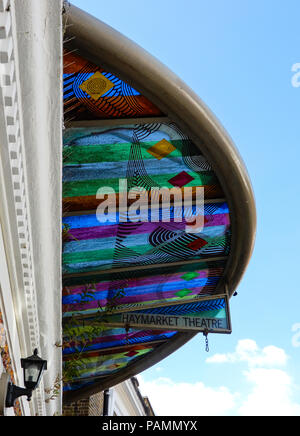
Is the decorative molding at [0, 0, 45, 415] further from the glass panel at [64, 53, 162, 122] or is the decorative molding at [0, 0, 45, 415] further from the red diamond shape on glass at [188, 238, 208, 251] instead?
the red diamond shape on glass at [188, 238, 208, 251]

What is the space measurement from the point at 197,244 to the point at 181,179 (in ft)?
4.01

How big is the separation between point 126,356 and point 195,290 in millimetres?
2829

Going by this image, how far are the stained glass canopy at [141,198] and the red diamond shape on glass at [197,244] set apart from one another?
2 centimetres

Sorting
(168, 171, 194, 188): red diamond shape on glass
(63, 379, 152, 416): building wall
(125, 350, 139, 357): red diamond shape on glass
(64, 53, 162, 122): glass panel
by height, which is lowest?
(63, 379, 152, 416): building wall

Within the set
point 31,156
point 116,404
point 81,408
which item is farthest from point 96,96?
point 116,404

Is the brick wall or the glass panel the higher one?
the glass panel

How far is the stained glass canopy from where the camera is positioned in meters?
3.69

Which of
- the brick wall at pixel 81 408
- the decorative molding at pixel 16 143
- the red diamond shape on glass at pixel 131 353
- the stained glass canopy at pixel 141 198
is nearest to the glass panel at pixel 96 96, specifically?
the stained glass canopy at pixel 141 198

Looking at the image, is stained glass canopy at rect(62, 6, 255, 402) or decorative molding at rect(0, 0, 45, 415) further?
stained glass canopy at rect(62, 6, 255, 402)

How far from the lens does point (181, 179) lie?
4.67 meters

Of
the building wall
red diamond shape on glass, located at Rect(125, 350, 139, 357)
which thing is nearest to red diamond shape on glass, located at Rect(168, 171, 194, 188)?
red diamond shape on glass, located at Rect(125, 350, 139, 357)

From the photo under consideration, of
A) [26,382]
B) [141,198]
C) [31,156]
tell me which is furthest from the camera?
[141,198]

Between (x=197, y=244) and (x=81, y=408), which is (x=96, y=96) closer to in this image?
(x=197, y=244)
